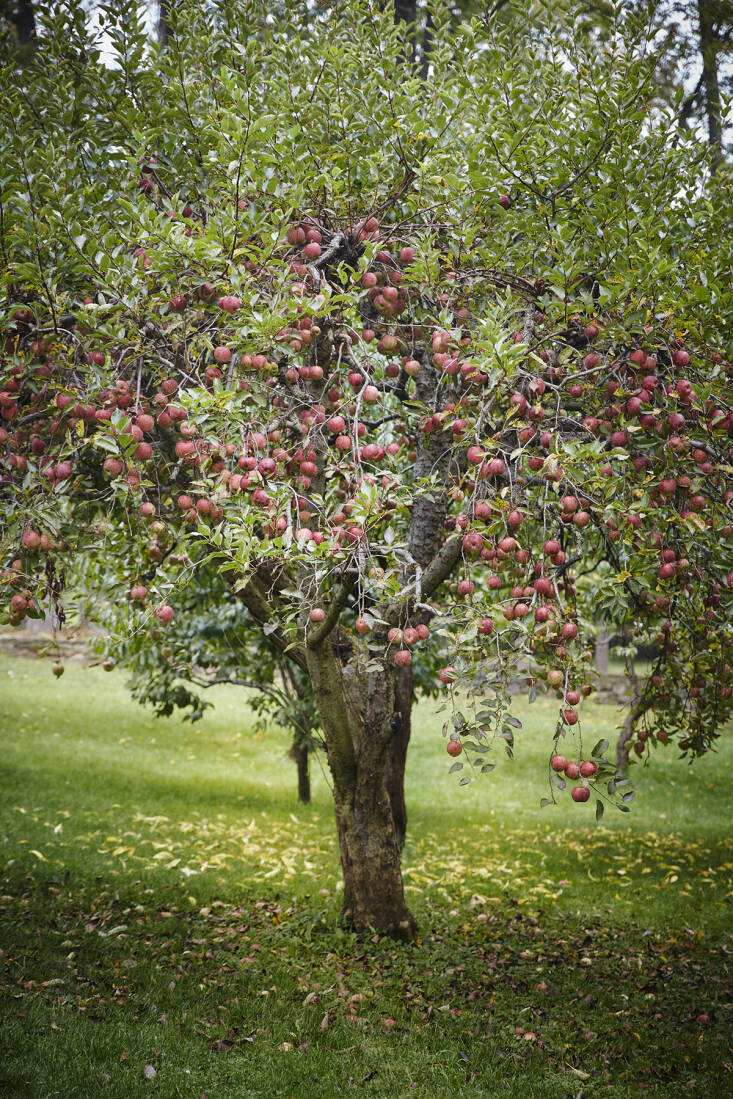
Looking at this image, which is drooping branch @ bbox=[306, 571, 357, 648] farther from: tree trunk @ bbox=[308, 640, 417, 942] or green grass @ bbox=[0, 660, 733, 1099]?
green grass @ bbox=[0, 660, 733, 1099]

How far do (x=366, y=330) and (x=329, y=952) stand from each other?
4.46 m

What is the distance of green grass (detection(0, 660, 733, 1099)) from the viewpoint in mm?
4293

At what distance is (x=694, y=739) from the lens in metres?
5.07

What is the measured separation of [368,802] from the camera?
233 inches

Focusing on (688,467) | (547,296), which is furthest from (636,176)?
(688,467)

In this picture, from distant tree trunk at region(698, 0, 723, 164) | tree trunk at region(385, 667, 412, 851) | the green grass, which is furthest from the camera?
tree trunk at region(385, 667, 412, 851)

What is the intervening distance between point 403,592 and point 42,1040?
3186mm

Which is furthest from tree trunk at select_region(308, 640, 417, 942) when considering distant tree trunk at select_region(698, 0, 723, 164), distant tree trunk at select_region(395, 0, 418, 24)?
distant tree trunk at select_region(395, 0, 418, 24)

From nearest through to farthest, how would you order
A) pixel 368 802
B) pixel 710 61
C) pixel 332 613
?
1. pixel 332 613
2. pixel 710 61
3. pixel 368 802

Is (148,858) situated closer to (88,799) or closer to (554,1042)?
(88,799)

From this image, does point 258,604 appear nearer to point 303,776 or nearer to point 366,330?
point 366,330

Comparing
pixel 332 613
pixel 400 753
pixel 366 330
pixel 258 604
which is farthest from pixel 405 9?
pixel 400 753

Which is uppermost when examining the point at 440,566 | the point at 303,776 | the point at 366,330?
the point at 366,330

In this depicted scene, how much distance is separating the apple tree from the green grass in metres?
1.89
